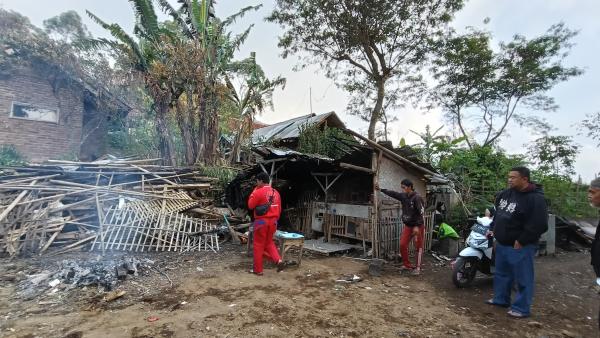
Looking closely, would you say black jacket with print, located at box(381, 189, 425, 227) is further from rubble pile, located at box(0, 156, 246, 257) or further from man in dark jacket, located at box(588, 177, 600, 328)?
rubble pile, located at box(0, 156, 246, 257)

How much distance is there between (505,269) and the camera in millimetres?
4293

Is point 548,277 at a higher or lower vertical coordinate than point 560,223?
lower

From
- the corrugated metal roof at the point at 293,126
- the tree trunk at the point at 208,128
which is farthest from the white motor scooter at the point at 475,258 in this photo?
the tree trunk at the point at 208,128

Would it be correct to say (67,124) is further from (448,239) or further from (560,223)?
(560,223)

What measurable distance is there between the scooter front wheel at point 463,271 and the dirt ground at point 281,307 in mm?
155

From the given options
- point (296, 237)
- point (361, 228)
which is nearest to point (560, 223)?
point (361, 228)

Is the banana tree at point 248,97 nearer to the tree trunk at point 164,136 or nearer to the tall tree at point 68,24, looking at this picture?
the tree trunk at point 164,136

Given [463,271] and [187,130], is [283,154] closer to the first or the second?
[463,271]

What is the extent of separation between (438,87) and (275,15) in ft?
32.1

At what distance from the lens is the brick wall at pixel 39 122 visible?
1155cm

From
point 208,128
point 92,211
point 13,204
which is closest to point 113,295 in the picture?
point 92,211

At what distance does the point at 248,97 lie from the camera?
1259 cm

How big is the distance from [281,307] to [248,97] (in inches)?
386

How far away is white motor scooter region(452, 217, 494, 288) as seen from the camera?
507cm
